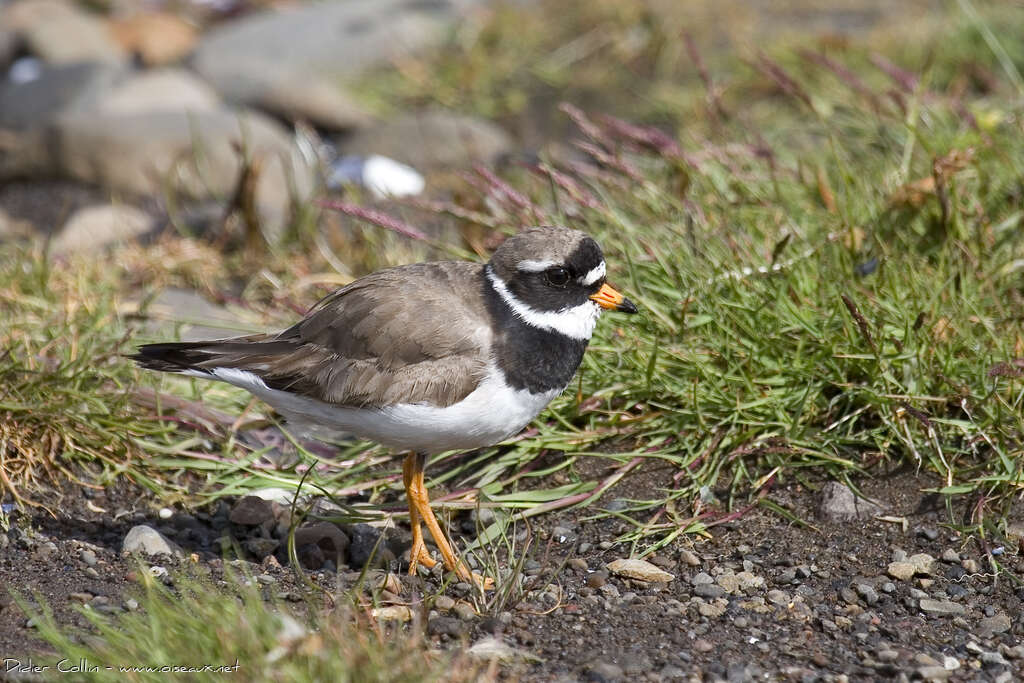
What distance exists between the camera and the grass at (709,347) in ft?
15.2

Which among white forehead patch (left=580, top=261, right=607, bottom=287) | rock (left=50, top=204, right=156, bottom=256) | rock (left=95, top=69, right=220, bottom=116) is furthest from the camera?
rock (left=95, top=69, right=220, bottom=116)

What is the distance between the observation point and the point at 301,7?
1127 centimetres

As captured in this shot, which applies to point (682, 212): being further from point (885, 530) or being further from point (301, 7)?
point (301, 7)

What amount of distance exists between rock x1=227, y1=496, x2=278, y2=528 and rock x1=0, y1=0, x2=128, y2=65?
21.9ft

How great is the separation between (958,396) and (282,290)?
10.8 ft

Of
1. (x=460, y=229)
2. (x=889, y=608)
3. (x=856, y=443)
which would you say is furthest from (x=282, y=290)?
(x=889, y=608)

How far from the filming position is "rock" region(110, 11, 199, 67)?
10531 mm

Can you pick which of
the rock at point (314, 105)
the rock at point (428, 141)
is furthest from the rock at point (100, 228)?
the rock at point (314, 105)

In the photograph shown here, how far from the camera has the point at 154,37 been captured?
10.6 metres

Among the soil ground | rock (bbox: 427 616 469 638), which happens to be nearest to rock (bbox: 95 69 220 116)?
the soil ground

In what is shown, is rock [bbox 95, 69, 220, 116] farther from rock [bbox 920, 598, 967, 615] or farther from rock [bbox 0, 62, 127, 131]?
rock [bbox 920, 598, 967, 615]

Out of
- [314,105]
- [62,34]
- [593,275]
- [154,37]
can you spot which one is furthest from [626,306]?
[62,34]

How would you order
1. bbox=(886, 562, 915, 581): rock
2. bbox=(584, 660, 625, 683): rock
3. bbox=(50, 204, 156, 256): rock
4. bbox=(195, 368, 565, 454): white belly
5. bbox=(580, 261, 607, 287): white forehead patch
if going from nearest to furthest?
bbox=(584, 660, 625, 683): rock, bbox=(195, 368, 565, 454): white belly, bbox=(886, 562, 915, 581): rock, bbox=(580, 261, 607, 287): white forehead patch, bbox=(50, 204, 156, 256): rock

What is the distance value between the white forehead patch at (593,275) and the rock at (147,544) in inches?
70.0
